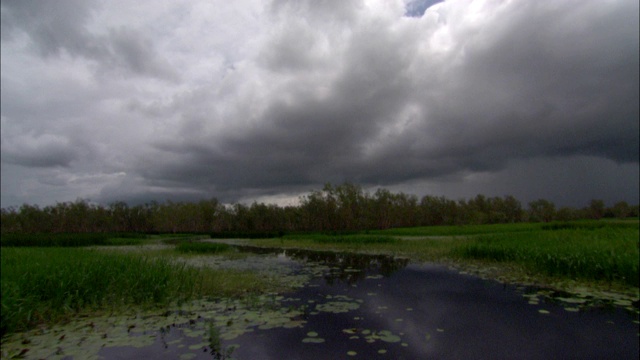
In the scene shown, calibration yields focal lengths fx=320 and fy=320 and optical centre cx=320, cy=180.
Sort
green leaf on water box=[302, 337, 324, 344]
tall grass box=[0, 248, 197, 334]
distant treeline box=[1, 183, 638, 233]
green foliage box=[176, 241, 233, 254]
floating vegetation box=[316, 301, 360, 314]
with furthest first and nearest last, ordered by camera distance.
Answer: distant treeline box=[1, 183, 638, 233] → green foliage box=[176, 241, 233, 254] → floating vegetation box=[316, 301, 360, 314] → tall grass box=[0, 248, 197, 334] → green leaf on water box=[302, 337, 324, 344]

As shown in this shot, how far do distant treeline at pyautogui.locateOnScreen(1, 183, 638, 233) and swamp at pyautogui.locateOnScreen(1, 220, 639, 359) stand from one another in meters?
76.2

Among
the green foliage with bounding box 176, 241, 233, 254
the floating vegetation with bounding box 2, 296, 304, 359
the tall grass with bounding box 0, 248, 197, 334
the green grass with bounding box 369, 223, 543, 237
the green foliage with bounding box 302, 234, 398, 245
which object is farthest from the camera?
the green grass with bounding box 369, 223, 543, 237

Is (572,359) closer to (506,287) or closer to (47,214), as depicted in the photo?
(506,287)

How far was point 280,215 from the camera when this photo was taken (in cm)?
10188

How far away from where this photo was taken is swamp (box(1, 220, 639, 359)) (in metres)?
5.50

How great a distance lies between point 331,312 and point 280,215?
95516 mm

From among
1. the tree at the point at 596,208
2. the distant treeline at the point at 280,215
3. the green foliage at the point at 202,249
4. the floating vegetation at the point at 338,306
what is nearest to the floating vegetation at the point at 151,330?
the floating vegetation at the point at 338,306

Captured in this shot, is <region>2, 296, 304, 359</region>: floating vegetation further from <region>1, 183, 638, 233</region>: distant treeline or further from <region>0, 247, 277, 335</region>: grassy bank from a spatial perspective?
<region>1, 183, 638, 233</region>: distant treeline

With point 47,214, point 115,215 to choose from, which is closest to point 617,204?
point 115,215

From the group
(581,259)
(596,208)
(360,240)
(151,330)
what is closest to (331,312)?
Result: (151,330)

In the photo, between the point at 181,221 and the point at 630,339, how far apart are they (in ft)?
366

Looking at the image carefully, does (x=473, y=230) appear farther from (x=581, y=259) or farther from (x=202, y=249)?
(x=202, y=249)

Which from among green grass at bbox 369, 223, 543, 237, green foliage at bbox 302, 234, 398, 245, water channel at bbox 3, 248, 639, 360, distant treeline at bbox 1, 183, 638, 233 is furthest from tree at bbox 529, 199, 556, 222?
water channel at bbox 3, 248, 639, 360

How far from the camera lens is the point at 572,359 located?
5117 mm
